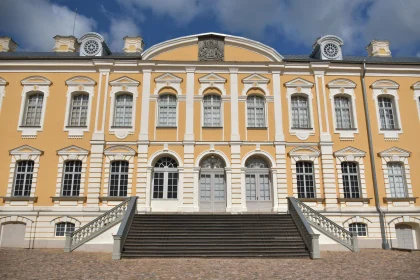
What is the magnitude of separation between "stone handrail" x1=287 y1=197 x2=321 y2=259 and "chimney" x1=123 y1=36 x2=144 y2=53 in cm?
1441

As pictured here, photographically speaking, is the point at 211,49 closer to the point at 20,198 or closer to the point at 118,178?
the point at 118,178

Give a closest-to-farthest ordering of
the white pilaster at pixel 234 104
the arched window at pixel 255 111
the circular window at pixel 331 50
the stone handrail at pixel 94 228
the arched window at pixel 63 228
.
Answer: the stone handrail at pixel 94 228 < the arched window at pixel 63 228 < the white pilaster at pixel 234 104 < the arched window at pixel 255 111 < the circular window at pixel 331 50

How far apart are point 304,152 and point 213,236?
7064mm

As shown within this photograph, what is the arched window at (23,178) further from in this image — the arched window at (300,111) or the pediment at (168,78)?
the arched window at (300,111)

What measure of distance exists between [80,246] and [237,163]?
821 centimetres

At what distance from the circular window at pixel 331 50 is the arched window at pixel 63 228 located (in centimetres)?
1614

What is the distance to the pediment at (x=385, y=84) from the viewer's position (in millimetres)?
20016

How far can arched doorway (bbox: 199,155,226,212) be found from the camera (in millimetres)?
18516

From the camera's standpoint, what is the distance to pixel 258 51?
66.3 ft

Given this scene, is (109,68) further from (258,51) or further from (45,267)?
(45,267)

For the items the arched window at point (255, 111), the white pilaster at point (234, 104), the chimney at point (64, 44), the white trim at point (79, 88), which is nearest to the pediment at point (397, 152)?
the arched window at point (255, 111)

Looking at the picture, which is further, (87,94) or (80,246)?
(87,94)

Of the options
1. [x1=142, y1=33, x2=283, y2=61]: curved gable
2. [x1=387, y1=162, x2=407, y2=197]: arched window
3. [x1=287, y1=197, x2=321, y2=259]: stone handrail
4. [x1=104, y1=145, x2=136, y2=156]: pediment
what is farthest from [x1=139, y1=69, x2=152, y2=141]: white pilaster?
[x1=387, y1=162, x2=407, y2=197]: arched window

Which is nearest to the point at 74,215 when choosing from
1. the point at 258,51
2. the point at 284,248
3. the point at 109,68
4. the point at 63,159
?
the point at 63,159
